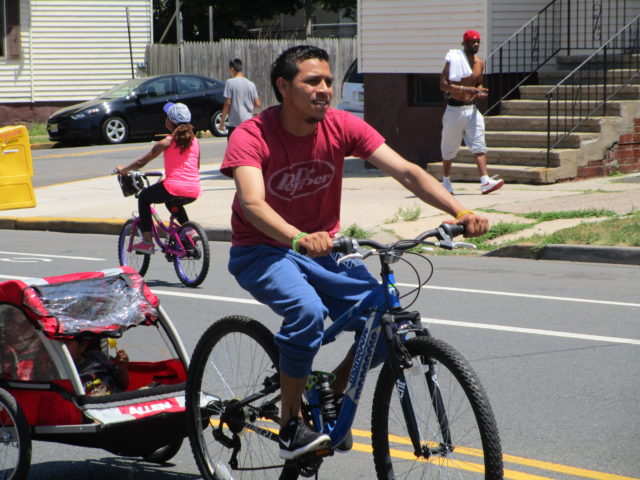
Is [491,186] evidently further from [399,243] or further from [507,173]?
[399,243]

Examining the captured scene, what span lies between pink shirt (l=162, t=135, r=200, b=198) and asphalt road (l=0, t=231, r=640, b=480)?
87cm

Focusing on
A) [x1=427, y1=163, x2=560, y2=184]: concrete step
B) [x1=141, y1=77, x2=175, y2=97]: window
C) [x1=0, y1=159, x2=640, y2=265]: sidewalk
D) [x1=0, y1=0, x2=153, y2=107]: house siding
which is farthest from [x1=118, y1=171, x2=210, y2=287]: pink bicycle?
[x1=0, y1=0, x2=153, y2=107]: house siding

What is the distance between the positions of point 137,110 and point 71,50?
5.76m

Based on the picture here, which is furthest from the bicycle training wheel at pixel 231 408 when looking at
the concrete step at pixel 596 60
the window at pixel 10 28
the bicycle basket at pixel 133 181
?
the window at pixel 10 28

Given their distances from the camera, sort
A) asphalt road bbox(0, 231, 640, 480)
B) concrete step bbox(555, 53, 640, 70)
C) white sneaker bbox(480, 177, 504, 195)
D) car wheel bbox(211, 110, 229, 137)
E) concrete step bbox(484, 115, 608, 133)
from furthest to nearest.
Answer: car wheel bbox(211, 110, 229, 137), concrete step bbox(555, 53, 640, 70), concrete step bbox(484, 115, 608, 133), white sneaker bbox(480, 177, 504, 195), asphalt road bbox(0, 231, 640, 480)

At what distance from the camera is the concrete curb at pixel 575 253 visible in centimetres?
1047

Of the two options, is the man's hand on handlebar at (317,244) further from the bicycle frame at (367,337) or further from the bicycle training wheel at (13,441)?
the bicycle training wheel at (13,441)

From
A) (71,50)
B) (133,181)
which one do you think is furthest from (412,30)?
(71,50)

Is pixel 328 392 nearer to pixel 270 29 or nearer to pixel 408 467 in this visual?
pixel 408 467

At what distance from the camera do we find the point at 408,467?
3982mm

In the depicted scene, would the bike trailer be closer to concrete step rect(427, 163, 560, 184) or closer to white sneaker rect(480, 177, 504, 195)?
white sneaker rect(480, 177, 504, 195)

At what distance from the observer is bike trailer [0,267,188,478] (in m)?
4.52

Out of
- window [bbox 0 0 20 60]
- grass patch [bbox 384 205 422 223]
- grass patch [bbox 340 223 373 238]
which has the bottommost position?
grass patch [bbox 340 223 373 238]

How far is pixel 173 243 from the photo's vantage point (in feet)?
33.0
